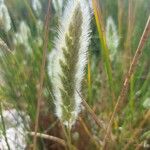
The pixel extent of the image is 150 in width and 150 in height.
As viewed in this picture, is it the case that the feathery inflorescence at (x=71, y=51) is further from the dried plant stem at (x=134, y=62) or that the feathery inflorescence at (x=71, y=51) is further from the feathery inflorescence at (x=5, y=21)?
the feathery inflorescence at (x=5, y=21)

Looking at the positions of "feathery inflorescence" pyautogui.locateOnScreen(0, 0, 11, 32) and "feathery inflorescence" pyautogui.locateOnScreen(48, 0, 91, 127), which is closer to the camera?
"feathery inflorescence" pyautogui.locateOnScreen(48, 0, 91, 127)

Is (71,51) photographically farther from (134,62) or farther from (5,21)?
(5,21)

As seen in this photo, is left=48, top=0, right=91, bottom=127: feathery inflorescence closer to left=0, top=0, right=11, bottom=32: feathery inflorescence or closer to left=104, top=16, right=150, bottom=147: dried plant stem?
left=104, top=16, right=150, bottom=147: dried plant stem

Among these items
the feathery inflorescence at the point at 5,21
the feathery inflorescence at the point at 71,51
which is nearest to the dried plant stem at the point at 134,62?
the feathery inflorescence at the point at 71,51

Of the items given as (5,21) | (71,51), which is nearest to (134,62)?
(71,51)

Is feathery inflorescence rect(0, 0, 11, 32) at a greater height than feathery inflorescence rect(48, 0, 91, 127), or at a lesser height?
greater

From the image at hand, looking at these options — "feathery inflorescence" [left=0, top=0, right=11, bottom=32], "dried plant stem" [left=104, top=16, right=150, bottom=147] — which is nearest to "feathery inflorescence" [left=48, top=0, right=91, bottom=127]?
"dried plant stem" [left=104, top=16, right=150, bottom=147]

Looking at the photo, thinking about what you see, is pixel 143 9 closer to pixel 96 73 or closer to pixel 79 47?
pixel 96 73

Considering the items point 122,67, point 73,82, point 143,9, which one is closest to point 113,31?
point 122,67
